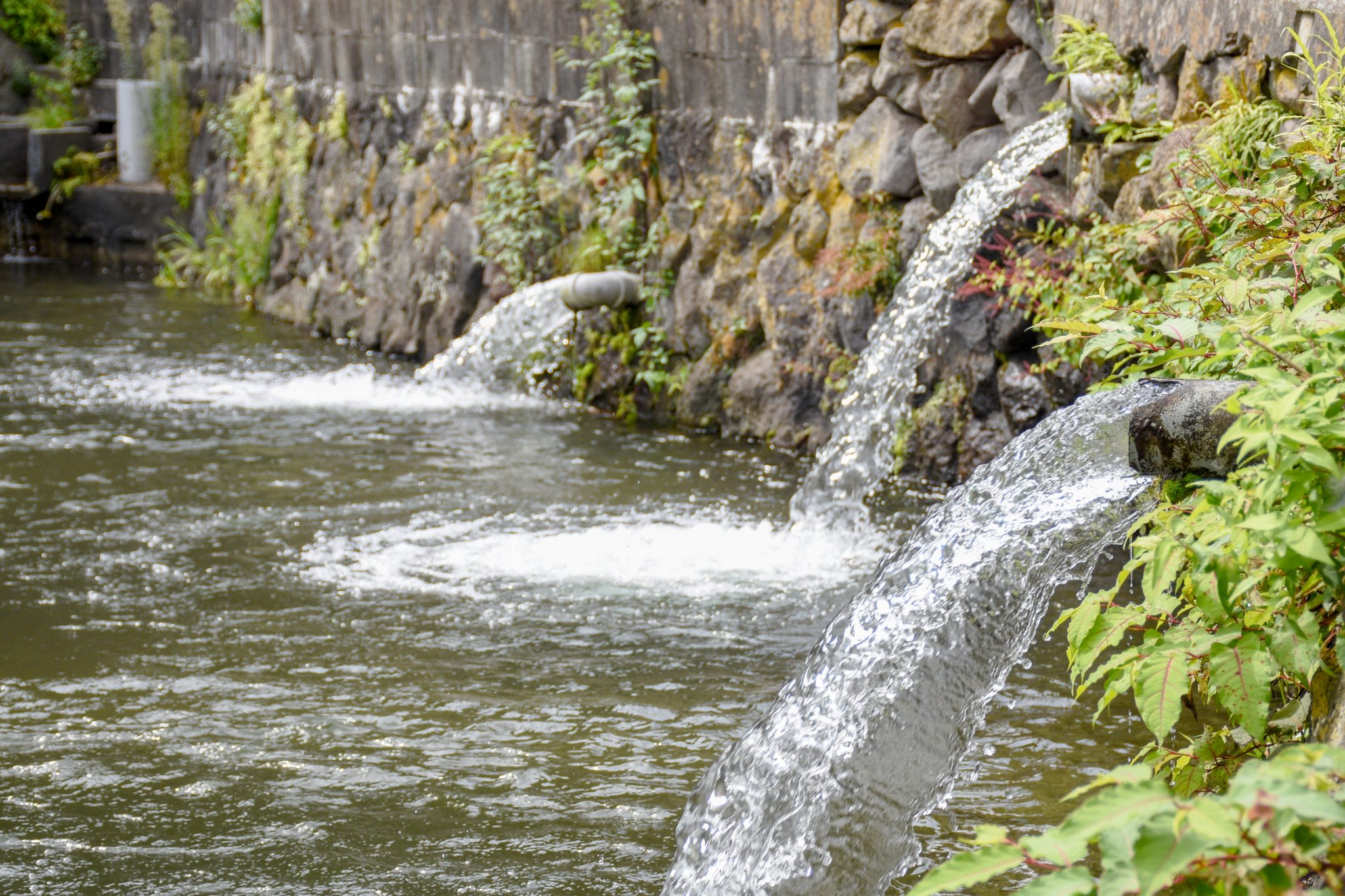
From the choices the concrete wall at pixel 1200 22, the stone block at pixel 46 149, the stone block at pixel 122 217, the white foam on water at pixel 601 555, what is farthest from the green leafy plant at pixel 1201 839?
the stone block at pixel 46 149

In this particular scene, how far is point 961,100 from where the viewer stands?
696 cm

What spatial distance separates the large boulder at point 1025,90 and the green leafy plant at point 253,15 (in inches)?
400

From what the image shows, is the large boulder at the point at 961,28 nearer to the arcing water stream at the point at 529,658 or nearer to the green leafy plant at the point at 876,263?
the arcing water stream at the point at 529,658

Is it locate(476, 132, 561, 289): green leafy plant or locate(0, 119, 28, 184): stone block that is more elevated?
locate(0, 119, 28, 184): stone block

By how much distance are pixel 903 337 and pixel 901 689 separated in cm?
344

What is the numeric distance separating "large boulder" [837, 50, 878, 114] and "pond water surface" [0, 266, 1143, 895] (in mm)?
1895

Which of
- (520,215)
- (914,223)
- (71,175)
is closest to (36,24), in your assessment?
(71,175)

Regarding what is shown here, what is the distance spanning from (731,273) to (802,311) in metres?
0.72

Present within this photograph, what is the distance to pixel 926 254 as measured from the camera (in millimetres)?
6863

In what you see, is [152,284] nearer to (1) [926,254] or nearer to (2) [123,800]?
(1) [926,254]

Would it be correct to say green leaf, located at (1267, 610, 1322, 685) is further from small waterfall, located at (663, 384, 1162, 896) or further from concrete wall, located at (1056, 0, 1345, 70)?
concrete wall, located at (1056, 0, 1345, 70)

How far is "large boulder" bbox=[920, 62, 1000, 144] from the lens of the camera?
6.94 meters

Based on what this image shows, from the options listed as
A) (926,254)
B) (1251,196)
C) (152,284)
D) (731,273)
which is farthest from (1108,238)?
(152,284)

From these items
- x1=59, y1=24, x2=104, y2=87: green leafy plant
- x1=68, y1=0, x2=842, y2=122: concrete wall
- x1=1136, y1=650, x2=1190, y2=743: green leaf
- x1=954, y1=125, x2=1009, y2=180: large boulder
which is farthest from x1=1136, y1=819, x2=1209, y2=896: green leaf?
x1=59, y1=24, x2=104, y2=87: green leafy plant
